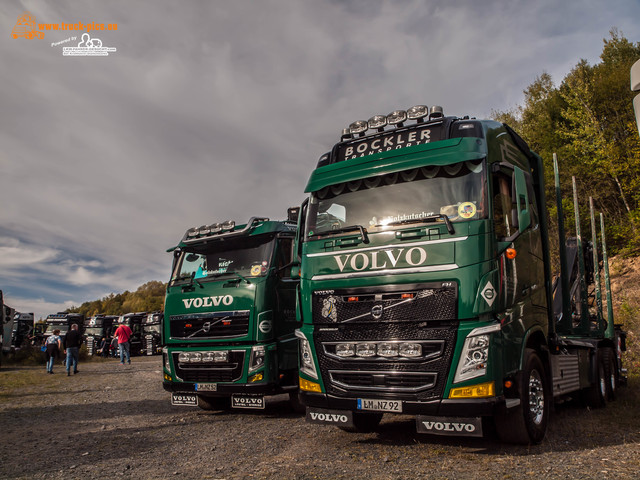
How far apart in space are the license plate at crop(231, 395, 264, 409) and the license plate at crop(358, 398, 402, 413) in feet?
8.64

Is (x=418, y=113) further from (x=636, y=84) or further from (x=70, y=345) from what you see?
(x=70, y=345)

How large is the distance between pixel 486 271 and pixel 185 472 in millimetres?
3554

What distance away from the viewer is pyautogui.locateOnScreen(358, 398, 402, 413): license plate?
520 centimetres

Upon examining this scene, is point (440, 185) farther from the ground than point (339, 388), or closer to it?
farther from the ground

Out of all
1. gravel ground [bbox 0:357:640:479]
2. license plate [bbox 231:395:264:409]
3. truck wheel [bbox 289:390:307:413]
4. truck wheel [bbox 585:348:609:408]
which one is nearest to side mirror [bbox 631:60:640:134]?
gravel ground [bbox 0:357:640:479]

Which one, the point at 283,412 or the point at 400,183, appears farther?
the point at 283,412

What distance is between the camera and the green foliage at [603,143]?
22.4 meters

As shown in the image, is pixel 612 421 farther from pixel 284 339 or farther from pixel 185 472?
pixel 185 472

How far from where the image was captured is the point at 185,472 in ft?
16.4

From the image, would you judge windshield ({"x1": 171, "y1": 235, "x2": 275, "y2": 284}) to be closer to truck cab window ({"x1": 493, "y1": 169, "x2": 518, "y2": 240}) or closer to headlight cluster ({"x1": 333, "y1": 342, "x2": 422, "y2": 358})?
headlight cluster ({"x1": 333, "y1": 342, "x2": 422, "y2": 358})

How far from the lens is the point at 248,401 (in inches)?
303

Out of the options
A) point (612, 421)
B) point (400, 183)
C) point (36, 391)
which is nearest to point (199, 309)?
point (400, 183)

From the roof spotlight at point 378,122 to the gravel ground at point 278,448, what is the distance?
385 cm

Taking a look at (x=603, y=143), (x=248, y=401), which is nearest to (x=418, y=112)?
(x=248, y=401)
